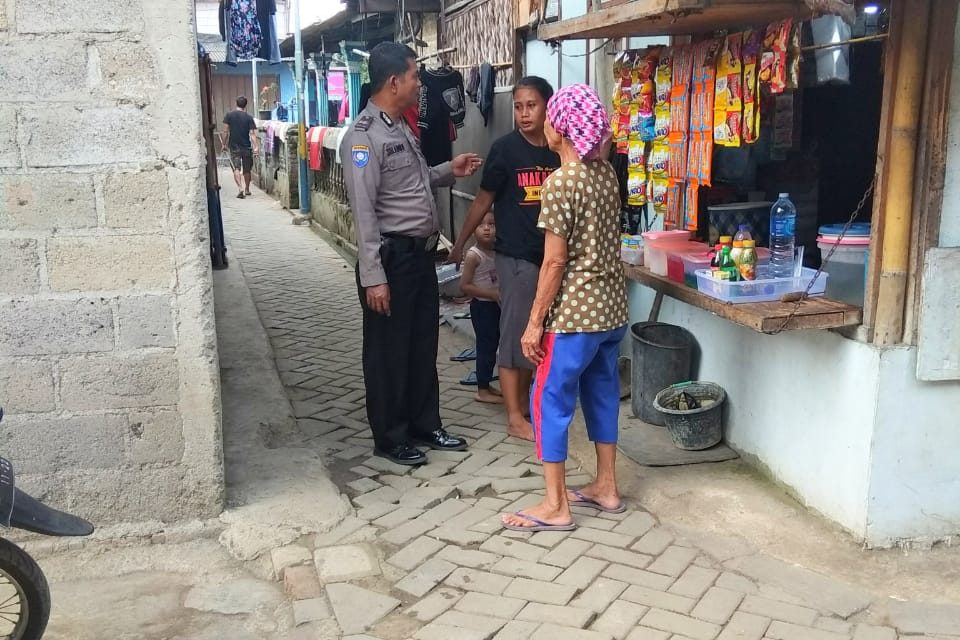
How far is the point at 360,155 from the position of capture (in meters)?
4.39

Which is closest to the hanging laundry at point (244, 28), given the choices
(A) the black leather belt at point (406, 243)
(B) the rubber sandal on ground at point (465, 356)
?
(B) the rubber sandal on ground at point (465, 356)

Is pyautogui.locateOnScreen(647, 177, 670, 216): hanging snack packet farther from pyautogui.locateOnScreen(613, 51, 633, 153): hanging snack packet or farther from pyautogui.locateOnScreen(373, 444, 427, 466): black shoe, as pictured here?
pyautogui.locateOnScreen(373, 444, 427, 466): black shoe

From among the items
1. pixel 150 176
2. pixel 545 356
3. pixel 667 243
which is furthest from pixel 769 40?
pixel 150 176

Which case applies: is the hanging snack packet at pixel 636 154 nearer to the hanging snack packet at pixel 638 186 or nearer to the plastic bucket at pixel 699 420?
the hanging snack packet at pixel 638 186

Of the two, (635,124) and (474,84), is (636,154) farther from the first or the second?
(474,84)

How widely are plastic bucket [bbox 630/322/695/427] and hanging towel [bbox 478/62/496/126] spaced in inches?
158

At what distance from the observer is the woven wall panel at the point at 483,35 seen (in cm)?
831

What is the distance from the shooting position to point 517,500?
169 inches

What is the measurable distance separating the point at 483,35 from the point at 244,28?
7.61 feet

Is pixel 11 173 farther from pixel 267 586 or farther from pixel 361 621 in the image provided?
pixel 361 621

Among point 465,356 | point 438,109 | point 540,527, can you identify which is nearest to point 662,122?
point 540,527

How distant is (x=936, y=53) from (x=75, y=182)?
10.6ft

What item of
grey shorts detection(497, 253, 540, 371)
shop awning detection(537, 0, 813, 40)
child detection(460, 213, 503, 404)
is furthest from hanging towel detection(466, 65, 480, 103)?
grey shorts detection(497, 253, 540, 371)

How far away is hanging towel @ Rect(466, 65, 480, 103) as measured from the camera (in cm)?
899
